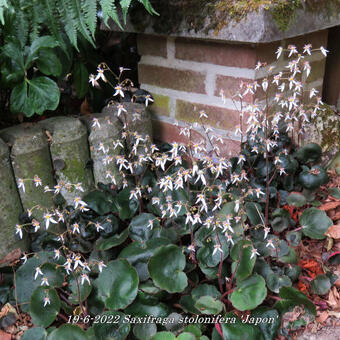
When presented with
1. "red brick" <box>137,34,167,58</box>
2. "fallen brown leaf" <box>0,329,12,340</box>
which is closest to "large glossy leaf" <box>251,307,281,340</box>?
"fallen brown leaf" <box>0,329,12,340</box>

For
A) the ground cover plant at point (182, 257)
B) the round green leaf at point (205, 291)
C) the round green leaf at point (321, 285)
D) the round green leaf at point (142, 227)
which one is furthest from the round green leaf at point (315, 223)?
the round green leaf at point (142, 227)

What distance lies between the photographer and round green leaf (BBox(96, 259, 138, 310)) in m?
1.30

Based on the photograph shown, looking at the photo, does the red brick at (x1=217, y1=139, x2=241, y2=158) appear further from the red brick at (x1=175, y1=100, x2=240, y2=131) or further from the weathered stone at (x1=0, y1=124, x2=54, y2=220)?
the weathered stone at (x1=0, y1=124, x2=54, y2=220)

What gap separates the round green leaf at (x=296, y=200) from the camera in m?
1.61

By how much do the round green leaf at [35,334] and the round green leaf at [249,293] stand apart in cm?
58

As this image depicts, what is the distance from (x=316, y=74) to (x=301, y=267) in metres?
0.98

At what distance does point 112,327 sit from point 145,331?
0.32 feet

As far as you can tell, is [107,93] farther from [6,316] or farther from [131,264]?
[6,316]

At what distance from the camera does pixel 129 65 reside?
90.6 inches

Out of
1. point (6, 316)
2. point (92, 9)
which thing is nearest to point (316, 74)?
point (92, 9)

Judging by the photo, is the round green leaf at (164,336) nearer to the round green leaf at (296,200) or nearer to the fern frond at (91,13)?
the round green leaf at (296,200)

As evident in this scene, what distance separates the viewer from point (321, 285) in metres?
1.41

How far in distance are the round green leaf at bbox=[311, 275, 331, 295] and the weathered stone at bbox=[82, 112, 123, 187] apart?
2.77ft

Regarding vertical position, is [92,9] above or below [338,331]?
above
